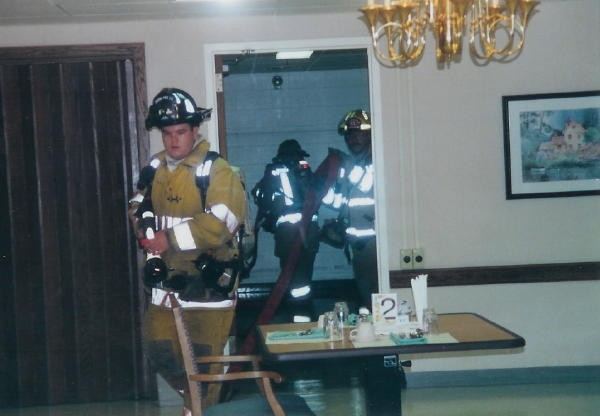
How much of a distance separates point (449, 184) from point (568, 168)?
2.54 feet

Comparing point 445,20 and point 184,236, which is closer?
point 445,20

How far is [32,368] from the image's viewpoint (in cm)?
553

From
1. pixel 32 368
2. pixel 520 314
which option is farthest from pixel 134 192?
pixel 520 314

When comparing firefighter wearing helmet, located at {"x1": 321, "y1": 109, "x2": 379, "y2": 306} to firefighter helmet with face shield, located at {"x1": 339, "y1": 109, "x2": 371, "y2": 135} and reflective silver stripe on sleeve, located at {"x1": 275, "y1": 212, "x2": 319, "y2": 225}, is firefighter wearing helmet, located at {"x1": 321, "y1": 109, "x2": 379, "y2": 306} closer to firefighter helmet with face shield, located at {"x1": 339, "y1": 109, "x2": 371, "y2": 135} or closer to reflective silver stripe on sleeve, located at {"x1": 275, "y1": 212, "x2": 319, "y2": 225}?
firefighter helmet with face shield, located at {"x1": 339, "y1": 109, "x2": 371, "y2": 135}

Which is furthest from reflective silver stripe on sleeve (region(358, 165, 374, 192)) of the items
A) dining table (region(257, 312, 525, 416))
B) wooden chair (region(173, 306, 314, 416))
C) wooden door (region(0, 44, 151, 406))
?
wooden chair (region(173, 306, 314, 416))

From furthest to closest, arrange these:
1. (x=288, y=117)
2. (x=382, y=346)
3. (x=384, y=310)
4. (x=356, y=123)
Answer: (x=288, y=117), (x=356, y=123), (x=384, y=310), (x=382, y=346)

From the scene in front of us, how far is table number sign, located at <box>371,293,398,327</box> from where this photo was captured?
3.67 metres

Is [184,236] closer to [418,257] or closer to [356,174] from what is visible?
[418,257]

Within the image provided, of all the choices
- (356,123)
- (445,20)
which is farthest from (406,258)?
(445,20)

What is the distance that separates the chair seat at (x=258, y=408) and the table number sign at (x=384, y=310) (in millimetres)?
477

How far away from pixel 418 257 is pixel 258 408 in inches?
93.8

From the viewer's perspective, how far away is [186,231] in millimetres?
4105

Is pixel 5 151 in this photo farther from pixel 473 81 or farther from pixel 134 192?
pixel 473 81

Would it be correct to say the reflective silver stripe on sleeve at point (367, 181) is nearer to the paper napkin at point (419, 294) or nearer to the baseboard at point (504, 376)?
the baseboard at point (504, 376)
